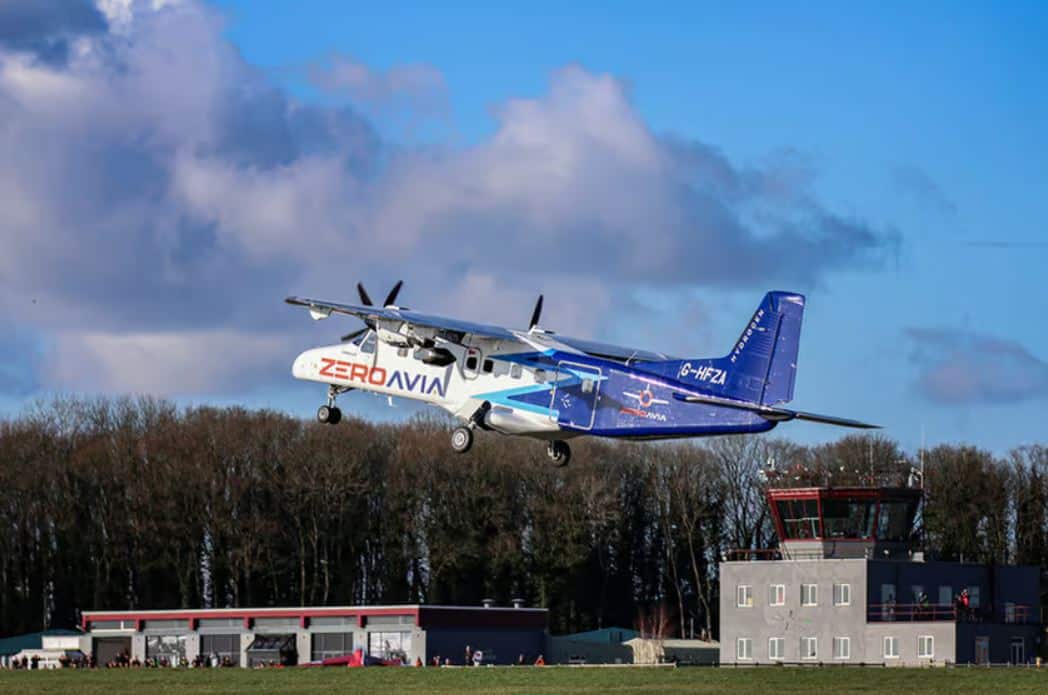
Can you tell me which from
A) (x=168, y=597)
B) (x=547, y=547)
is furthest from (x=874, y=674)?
(x=168, y=597)

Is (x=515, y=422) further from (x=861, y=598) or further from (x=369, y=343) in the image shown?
(x=861, y=598)

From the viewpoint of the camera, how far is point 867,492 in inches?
3848

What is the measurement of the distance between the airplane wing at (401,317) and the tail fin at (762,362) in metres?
6.21

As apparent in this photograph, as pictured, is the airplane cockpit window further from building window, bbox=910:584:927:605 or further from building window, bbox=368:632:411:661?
building window, bbox=368:632:411:661

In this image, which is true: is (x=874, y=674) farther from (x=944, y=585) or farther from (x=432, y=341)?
(x=432, y=341)

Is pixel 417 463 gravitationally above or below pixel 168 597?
above

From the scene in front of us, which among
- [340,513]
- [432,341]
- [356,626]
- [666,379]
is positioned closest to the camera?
[666,379]

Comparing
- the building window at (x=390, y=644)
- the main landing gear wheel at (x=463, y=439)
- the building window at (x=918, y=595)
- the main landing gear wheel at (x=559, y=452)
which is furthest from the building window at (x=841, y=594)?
the main landing gear wheel at (x=463, y=439)

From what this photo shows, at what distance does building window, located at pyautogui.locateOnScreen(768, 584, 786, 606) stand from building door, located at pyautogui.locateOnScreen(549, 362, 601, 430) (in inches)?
1736

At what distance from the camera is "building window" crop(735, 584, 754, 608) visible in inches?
3962

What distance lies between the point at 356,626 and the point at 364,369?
155 feet

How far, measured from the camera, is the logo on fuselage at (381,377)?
6094cm

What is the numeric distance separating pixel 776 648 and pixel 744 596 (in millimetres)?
3210

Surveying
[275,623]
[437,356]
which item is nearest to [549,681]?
→ [275,623]
